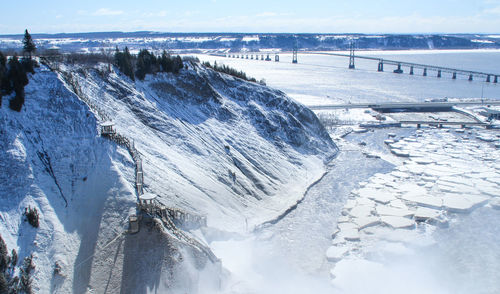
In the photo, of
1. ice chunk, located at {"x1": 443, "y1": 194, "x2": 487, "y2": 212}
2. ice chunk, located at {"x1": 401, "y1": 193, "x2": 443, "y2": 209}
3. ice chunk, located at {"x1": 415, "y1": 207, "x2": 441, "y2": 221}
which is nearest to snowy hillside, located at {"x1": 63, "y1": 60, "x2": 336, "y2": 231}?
ice chunk, located at {"x1": 401, "y1": 193, "x2": 443, "y2": 209}

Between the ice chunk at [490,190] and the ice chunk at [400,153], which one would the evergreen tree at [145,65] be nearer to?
the ice chunk at [400,153]

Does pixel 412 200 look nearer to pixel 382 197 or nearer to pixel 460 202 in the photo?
pixel 382 197

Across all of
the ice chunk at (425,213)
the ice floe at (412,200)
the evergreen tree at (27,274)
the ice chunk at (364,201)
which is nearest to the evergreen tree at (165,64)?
the ice floe at (412,200)

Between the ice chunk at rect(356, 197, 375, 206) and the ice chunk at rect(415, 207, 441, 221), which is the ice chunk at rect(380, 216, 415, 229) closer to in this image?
the ice chunk at rect(415, 207, 441, 221)

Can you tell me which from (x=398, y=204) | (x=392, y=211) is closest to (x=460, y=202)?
(x=398, y=204)

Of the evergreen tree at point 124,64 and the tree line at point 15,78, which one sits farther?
the evergreen tree at point 124,64

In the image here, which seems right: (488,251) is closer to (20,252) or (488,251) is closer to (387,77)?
(20,252)

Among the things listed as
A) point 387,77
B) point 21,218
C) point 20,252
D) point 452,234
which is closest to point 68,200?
point 21,218

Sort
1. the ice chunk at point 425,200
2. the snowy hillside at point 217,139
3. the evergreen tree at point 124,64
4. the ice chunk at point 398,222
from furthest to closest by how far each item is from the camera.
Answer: the evergreen tree at point 124,64, the ice chunk at point 425,200, the ice chunk at point 398,222, the snowy hillside at point 217,139
